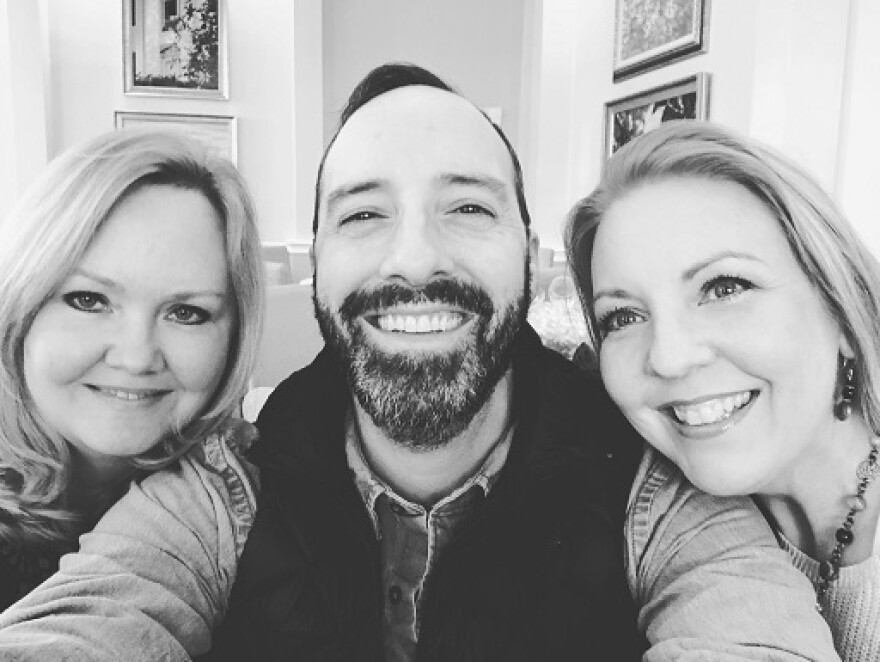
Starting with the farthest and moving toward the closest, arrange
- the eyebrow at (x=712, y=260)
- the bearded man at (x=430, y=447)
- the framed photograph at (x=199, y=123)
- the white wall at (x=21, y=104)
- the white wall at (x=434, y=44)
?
the white wall at (x=434, y=44)
the framed photograph at (x=199, y=123)
the white wall at (x=21, y=104)
the bearded man at (x=430, y=447)
the eyebrow at (x=712, y=260)

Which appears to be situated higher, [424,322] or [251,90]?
[251,90]

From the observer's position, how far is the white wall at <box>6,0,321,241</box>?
5.26 meters

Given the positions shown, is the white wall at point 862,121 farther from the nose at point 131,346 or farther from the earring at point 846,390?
the nose at point 131,346

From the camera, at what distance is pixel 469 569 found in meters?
1.11

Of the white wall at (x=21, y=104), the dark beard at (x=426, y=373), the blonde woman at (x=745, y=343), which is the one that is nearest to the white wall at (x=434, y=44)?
the white wall at (x=21, y=104)

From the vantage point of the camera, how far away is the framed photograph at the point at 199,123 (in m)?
5.34

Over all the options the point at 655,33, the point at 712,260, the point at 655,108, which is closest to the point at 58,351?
the point at 712,260

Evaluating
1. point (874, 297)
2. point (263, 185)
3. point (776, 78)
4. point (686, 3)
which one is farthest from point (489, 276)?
point (263, 185)

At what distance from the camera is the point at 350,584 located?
1104 mm

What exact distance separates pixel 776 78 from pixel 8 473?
117 inches

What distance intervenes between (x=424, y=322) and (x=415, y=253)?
0.37 feet

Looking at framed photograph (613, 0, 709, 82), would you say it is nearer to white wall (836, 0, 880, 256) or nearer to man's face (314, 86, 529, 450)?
white wall (836, 0, 880, 256)

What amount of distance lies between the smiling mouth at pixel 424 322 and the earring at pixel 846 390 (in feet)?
1.89

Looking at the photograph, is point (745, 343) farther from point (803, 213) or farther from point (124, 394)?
point (124, 394)
